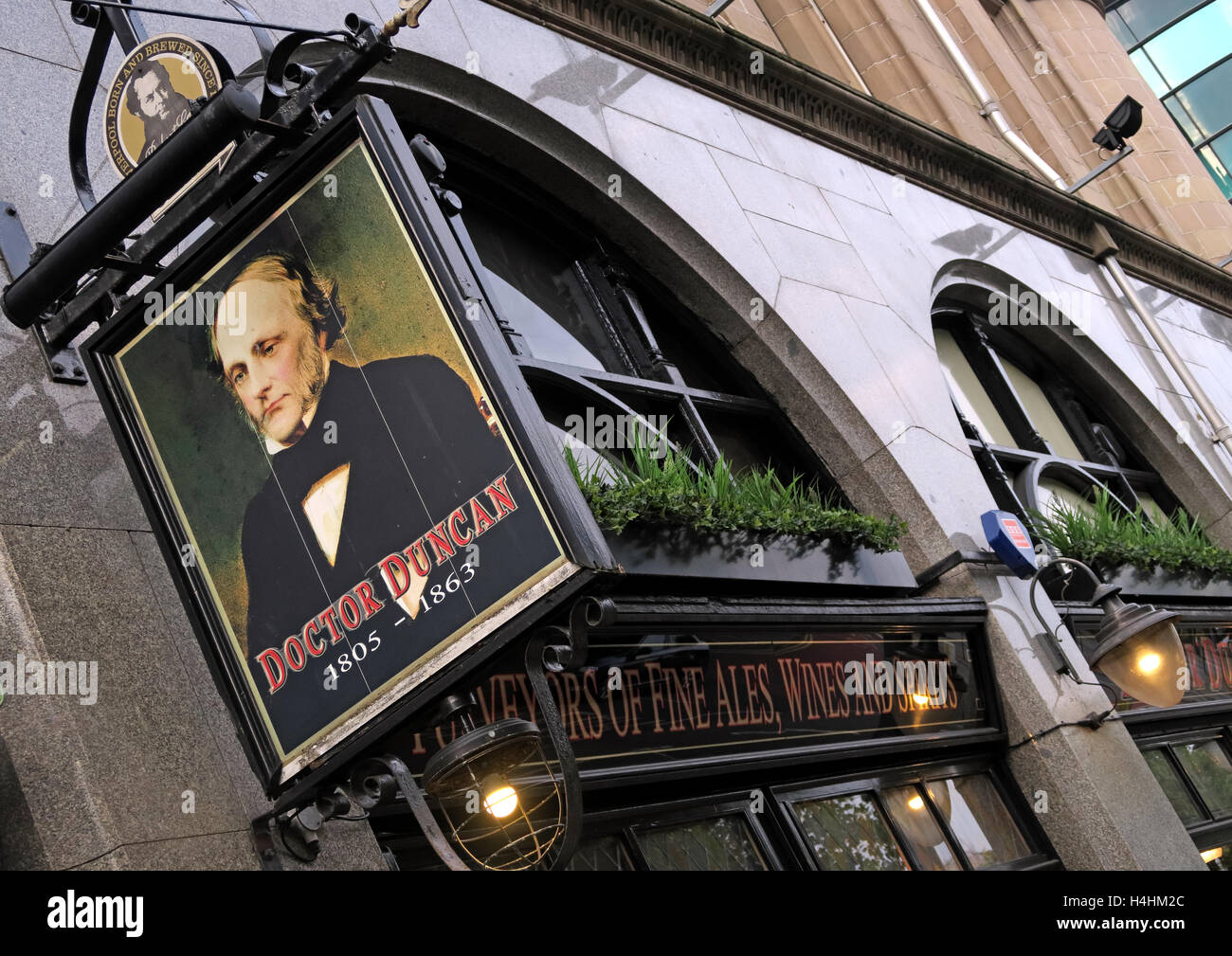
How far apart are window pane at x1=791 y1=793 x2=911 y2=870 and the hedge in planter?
1.55m

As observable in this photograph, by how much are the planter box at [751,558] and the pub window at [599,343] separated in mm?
952

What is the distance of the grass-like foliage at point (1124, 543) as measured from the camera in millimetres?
9461

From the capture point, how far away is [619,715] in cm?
588

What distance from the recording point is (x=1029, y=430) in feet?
38.5

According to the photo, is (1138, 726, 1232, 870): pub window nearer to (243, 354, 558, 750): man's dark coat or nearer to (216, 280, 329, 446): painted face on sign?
(243, 354, 558, 750): man's dark coat

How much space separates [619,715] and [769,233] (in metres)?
4.84

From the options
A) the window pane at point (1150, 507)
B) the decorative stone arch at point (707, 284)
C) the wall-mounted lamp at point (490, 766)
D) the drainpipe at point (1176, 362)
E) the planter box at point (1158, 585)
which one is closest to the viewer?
the wall-mounted lamp at point (490, 766)

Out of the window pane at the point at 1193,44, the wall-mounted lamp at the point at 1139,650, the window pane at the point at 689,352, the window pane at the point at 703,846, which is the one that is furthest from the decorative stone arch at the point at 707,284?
the window pane at the point at 1193,44

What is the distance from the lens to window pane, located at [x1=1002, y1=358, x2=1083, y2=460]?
1239 cm

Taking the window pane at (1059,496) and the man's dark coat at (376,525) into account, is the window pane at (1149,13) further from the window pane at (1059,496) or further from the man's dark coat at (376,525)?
the man's dark coat at (376,525)

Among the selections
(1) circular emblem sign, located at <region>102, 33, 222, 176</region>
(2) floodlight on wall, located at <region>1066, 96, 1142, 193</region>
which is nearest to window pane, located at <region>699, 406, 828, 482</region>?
(1) circular emblem sign, located at <region>102, 33, 222, 176</region>

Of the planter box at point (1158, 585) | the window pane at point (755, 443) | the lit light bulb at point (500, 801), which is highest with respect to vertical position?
the window pane at point (755, 443)

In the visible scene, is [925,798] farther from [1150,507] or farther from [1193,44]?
[1193,44]
